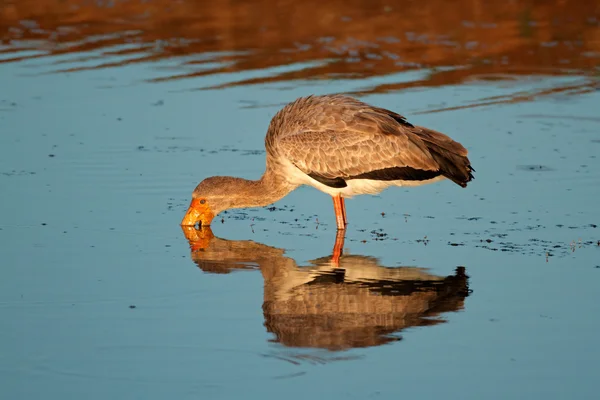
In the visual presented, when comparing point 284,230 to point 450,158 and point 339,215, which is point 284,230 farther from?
point 450,158

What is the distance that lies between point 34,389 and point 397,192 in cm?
697

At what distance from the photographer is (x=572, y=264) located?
10.7m

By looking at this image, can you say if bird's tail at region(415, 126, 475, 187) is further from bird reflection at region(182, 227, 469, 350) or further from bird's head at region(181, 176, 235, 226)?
bird's head at region(181, 176, 235, 226)

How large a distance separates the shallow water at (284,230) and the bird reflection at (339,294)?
3cm

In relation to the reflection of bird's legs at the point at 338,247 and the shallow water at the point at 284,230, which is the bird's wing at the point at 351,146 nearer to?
the shallow water at the point at 284,230

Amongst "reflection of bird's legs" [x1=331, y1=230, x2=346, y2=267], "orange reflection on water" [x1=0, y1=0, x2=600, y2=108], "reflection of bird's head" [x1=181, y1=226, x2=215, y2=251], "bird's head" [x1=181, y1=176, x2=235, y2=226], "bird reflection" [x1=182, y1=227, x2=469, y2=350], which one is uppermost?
"orange reflection on water" [x1=0, y1=0, x2=600, y2=108]

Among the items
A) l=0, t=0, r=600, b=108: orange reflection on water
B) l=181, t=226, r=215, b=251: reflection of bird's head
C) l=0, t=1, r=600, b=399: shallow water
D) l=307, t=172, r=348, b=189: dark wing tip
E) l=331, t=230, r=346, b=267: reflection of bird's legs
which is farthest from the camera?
l=0, t=0, r=600, b=108: orange reflection on water

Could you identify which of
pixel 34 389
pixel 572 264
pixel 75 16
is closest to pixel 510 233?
pixel 572 264

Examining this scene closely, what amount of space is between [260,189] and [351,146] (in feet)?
3.73

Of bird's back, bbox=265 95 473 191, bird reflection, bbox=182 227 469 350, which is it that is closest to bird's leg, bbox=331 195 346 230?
bird's back, bbox=265 95 473 191

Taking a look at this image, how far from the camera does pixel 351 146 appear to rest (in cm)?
1241

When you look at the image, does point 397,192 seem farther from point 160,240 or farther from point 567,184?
point 160,240

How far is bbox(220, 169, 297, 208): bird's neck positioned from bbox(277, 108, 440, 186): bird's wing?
38cm

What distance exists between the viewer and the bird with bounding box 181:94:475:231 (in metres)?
12.1
